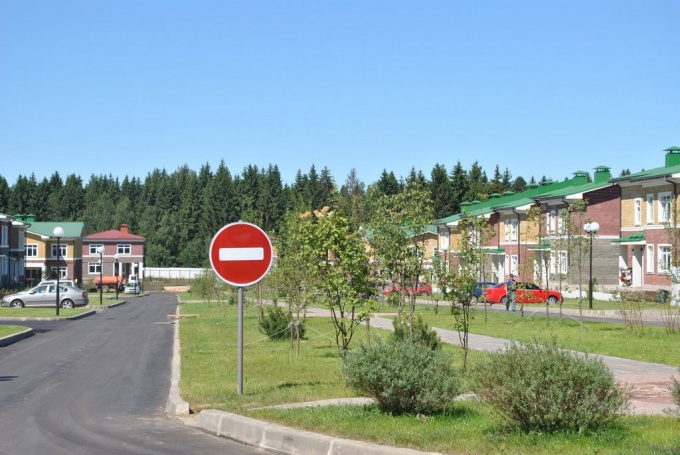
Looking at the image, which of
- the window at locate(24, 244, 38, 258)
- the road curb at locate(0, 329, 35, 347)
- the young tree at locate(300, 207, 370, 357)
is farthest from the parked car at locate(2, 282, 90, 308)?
the window at locate(24, 244, 38, 258)

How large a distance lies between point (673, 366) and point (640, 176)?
39.1 metres

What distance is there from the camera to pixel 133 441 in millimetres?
9773

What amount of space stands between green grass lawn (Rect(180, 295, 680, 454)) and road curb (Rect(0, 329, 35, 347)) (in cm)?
730

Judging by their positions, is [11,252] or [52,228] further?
[52,228]

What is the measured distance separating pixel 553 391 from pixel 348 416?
9.26 feet

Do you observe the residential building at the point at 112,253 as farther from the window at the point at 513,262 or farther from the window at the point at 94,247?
the window at the point at 513,262

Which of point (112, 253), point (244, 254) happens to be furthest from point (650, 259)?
point (112, 253)

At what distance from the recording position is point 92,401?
13555 millimetres

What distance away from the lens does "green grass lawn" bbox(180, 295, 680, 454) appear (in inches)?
304

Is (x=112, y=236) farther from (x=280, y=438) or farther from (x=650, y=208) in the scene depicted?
(x=280, y=438)

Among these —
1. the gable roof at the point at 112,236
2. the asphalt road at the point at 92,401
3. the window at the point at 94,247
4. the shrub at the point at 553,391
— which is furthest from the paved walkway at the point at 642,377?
the window at the point at 94,247

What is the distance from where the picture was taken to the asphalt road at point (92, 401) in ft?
31.3

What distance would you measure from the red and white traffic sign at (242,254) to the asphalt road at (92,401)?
2108 millimetres

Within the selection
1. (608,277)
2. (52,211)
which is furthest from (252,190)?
(608,277)
